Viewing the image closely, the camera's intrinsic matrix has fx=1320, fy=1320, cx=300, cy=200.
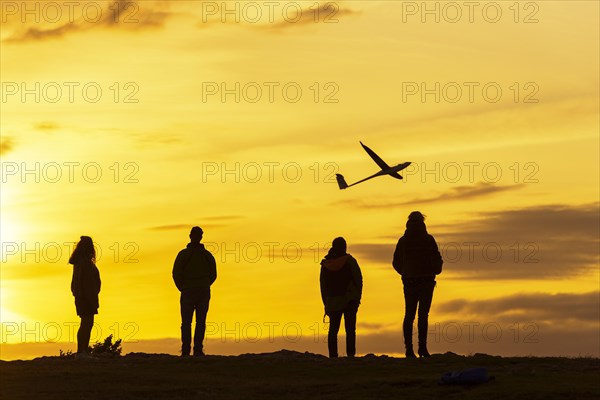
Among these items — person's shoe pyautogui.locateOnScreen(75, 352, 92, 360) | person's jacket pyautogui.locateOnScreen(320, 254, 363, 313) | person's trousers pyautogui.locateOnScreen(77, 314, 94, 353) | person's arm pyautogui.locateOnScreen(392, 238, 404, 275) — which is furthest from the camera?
person's trousers pyautogui.locateOnScreen(77, 314, 94, 353)

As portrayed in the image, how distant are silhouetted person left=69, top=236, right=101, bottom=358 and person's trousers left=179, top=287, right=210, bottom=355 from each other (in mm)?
1937

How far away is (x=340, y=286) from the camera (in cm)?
2667

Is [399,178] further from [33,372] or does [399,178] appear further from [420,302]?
[33,372]

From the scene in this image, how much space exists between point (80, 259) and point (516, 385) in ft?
36.2

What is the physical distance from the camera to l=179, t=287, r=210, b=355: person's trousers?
27.1m

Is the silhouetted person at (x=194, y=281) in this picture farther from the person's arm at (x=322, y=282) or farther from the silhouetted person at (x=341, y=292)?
the silhouetted person at (x=341, y=292)

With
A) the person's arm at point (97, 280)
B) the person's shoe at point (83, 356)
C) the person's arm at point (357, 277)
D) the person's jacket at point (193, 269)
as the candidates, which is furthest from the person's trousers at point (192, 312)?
the person's arm at point (357, 277)

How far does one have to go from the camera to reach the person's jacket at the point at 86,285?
90.6ft

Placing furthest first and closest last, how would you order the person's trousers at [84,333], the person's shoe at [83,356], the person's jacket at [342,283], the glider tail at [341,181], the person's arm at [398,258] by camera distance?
the glider tail at [341,181] < the person's trousers at [84,333] < the person's jacket at [342,283] < the person's arm at [398,258] < the person's shoe at [83,356]

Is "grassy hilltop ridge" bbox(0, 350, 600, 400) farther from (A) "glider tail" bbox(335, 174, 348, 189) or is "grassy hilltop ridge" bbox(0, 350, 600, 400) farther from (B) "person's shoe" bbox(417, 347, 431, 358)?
(A) "glider tail" bbox(335, 174, 348, 189)

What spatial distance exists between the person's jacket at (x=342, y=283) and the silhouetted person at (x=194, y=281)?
2.42 meters

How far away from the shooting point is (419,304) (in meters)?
25.8

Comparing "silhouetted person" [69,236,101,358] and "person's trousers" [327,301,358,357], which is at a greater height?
"silhouetted person" [69,236,101,358]

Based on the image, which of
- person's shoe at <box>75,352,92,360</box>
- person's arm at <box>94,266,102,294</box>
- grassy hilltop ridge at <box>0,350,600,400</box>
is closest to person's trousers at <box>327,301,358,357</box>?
grassy hilltop ridge at <box>0,350,600,400</box>
